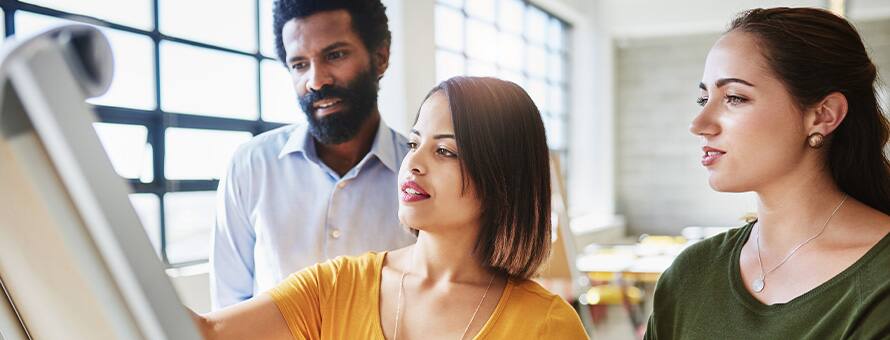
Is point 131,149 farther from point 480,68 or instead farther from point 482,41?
point 482,41

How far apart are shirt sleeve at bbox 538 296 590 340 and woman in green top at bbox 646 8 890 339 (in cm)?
21

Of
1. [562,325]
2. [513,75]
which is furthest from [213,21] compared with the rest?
[513,75]

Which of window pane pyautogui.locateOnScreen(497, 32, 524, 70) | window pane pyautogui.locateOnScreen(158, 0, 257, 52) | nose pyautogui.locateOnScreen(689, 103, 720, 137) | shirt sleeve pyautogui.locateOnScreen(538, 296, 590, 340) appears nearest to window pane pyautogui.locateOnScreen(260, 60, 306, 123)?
window pane pyautogui.locateOnScreen(158, 0, 257, 52)

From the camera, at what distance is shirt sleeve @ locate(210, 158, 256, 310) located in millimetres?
1801

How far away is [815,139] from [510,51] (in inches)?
240

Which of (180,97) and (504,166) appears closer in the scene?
(504,166)

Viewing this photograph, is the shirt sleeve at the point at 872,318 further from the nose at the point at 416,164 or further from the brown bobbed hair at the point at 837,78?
the nose at the point at 416,164

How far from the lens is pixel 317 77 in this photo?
1.67 meters

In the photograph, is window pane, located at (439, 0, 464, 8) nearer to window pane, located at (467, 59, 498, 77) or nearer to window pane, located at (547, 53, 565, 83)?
window pane, located at (467, 59, 498, 77)

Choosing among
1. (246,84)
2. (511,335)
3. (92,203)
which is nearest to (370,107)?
(511,335)

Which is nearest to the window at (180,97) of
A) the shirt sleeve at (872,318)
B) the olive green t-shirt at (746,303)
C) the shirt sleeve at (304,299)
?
the shirt sleeve at (304,299)

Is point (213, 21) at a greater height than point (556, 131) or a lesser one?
greater

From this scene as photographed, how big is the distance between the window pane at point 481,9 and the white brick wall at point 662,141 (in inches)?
113

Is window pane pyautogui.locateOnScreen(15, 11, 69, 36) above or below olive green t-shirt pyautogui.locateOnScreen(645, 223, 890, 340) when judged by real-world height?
above
